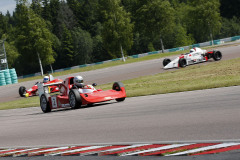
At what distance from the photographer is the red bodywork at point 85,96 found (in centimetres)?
1327

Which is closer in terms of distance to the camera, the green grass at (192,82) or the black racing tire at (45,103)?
the green grass at (192,82)

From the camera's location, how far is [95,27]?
4547 inches

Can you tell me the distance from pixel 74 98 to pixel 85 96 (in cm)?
49

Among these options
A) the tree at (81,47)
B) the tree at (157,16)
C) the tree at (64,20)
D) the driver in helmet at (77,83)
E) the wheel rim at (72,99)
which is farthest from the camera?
the tree at (64,20)

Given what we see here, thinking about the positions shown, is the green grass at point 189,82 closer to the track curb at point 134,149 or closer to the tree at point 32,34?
the track curb at point 134,149

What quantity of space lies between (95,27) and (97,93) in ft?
339

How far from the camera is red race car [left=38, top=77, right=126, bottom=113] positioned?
1333cm

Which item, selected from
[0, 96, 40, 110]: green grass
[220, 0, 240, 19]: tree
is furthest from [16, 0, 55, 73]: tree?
[220, 0, 240, 19]: tree

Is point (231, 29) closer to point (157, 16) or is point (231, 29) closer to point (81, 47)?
point (157, 16)

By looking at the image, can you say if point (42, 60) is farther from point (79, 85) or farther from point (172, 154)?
point (172, 154)

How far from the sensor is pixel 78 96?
13.6 m

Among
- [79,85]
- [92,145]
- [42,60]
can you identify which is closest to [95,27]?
[42,60]

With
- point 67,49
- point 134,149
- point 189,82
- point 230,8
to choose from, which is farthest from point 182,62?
point 230,8

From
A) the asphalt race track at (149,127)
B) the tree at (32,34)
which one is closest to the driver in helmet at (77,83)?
the asphalt race track at (149,127)
